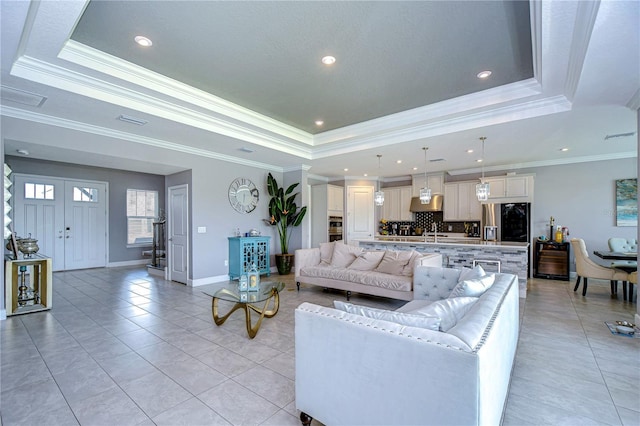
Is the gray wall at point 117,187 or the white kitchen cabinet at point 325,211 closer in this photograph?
the gray wall at point 117,187

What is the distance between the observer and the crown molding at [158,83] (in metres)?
2.97

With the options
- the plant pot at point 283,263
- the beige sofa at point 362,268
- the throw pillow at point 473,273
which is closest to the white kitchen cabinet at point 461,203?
the beige sofa at point 362,268

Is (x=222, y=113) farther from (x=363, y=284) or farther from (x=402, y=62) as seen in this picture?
(x=363, y=284)

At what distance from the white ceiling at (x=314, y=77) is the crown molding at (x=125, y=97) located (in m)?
0.02

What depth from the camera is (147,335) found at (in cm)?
336

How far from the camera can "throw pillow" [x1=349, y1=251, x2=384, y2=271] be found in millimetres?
4988

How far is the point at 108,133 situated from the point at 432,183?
7395 mm

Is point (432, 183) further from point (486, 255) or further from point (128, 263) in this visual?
point (128, 263)

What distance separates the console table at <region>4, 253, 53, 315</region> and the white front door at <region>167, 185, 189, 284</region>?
2.10 metres

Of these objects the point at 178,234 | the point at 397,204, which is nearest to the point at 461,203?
the point at 397,204

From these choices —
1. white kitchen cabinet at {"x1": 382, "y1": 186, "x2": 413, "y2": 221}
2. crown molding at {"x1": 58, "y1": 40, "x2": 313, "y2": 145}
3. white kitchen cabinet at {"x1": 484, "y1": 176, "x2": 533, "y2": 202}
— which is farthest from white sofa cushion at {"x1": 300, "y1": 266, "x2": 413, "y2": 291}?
white kitchen cabinet at {"x1": 484, "y1": 176, "x2": 533, "y2": 202}

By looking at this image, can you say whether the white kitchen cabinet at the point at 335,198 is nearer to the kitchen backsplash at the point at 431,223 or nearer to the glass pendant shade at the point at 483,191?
the kitchen backsplash at the point at 431,223

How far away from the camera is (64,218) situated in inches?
296

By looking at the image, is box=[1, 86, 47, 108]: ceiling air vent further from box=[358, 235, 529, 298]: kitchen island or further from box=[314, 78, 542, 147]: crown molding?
box=[358, 235, 529, 298]: kitchen island
